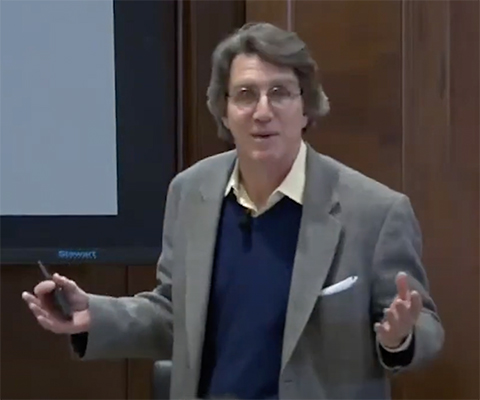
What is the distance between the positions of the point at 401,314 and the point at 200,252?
0.37 m

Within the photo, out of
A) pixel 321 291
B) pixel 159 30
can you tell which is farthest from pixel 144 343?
pixel 159 30

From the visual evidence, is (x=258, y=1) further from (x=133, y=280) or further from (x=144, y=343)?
(x=144, y=343)

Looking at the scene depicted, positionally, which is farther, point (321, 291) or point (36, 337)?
point (36, 337)

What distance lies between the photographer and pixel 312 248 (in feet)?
4.22

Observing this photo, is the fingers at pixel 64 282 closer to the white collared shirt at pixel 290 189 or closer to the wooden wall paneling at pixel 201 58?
the white collared shirt at pixel 290 189

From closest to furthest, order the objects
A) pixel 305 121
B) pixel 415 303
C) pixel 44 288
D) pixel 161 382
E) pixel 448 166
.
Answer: pixel 415 303
pixel 44 288
pixel 305 121
pixel 161 382
pixel 448 166

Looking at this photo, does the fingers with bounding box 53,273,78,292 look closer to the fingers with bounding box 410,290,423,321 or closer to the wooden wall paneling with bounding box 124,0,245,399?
Answer: the fingers with bounding box 410,290,423,321

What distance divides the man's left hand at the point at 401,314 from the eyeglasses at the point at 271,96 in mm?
343

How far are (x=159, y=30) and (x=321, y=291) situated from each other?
42.2 inches

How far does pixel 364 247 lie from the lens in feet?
4.28

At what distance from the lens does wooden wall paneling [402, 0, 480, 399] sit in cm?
192

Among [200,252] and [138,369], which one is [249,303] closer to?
[200,252]

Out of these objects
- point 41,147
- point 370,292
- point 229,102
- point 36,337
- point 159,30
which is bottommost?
point 36,337

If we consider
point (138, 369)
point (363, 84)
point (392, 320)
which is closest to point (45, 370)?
point (138, 369)
